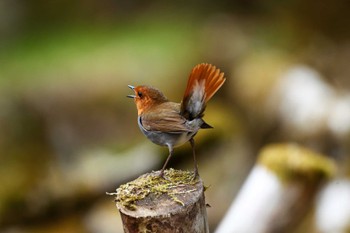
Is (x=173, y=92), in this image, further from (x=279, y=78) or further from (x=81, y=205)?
(x=81, y=205)

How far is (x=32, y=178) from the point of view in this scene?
5.05 m

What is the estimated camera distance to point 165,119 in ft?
7.38

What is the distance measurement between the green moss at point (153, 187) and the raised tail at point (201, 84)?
0.77 ft

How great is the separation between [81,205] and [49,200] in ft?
0.79

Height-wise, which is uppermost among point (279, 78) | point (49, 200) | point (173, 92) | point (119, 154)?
point (279, 78)

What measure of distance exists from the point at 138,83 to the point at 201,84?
3.59 m

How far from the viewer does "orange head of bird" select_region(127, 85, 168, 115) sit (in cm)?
231

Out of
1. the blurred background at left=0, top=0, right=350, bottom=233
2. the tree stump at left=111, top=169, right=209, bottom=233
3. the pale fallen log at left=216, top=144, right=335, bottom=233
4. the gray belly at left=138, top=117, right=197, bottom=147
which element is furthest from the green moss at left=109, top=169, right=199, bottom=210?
the blurred background at left=0, top=0, right=350, bottom=233

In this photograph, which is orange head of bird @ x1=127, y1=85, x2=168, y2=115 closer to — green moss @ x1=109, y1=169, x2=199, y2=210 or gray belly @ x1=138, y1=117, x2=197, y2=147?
gray belly @ x1=138, y1=117, x2=197, y2=147

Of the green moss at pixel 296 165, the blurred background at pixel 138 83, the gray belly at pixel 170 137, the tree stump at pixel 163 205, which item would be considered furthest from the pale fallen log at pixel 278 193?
A: the blurred background at pixel 138 83

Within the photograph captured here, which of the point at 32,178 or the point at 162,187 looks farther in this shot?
the point at 32,178

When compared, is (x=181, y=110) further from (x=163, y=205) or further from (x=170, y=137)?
(x=163, y=205)

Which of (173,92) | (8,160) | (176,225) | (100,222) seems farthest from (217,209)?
(176,225)

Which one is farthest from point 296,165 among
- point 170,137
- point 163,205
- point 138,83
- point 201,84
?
point 138,83
